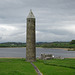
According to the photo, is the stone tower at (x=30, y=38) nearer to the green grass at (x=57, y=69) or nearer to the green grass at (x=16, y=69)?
the green grass at (x=57, y=69)

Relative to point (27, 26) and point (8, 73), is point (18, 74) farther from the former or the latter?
point (27, 26)

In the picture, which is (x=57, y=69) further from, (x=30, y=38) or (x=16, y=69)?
(x=30, y=38)

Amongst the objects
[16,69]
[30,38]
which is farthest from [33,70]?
[30,38]

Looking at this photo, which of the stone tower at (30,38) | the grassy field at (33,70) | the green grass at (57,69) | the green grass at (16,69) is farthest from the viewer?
the stone tower at (30,38)

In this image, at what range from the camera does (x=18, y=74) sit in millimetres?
23859

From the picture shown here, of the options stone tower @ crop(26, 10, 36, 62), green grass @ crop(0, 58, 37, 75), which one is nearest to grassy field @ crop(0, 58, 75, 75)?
green grass @ crop(0, 58, 37, 75)

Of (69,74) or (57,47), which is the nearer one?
(69,74)

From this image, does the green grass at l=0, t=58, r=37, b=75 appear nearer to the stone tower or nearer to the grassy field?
the grassy field

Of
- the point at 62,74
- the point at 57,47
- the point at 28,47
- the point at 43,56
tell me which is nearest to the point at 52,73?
the point at 62,74

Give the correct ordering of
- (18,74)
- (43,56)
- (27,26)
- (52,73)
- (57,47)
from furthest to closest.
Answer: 1. (57,47)
2. (43,56)
3. (27,26)
4. (52,73)
5. (18,74)

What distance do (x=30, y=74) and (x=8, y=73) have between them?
106 inches

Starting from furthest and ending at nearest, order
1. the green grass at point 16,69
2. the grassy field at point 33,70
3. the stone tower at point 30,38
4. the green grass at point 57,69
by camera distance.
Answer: the stone tower at point 30,38 < the green grass at point 57,69 < the grassy field at point 33,70 < the green grass at point 16,69

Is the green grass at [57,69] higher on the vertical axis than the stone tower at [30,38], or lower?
lower

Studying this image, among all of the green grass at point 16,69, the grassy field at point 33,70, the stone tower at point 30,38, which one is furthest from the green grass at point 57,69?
the stone tower at point 30,38
